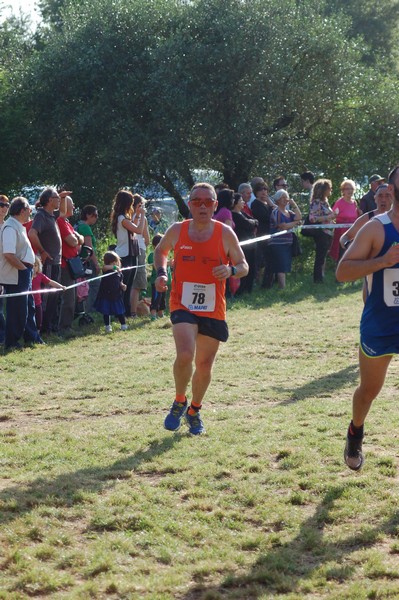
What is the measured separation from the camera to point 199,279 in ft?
25.5

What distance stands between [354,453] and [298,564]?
1486 millimetres

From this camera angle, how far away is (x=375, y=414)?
8562 mm

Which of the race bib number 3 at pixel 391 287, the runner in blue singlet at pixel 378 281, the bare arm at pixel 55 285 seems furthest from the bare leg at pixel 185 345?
the bare arm at pixel 55 285

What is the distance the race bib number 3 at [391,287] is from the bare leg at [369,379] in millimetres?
337

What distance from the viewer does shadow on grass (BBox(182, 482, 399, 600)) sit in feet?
15.6

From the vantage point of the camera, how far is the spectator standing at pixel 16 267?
1209 centimetres

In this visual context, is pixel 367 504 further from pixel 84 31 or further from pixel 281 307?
pixel 84 31

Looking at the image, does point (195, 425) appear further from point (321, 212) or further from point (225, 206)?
point (321, 212)

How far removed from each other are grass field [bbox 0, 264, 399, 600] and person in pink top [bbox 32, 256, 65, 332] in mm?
1526

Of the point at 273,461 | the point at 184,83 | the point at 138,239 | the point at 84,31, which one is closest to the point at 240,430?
the point at 273,461

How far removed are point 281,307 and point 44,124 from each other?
7902mm

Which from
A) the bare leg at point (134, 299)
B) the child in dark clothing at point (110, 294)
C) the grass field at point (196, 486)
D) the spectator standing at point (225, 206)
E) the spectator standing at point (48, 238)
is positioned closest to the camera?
the grass field at point (196, 486)

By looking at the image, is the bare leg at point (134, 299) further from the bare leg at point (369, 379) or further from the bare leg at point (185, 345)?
the bare leg at point (369, 379)

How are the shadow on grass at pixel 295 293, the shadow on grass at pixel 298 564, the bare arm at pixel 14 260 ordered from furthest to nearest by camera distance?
the shadow on grass at pixel 295 293, the bare arm at pixel 14 260, the shadow on grass at pixel 298 564
